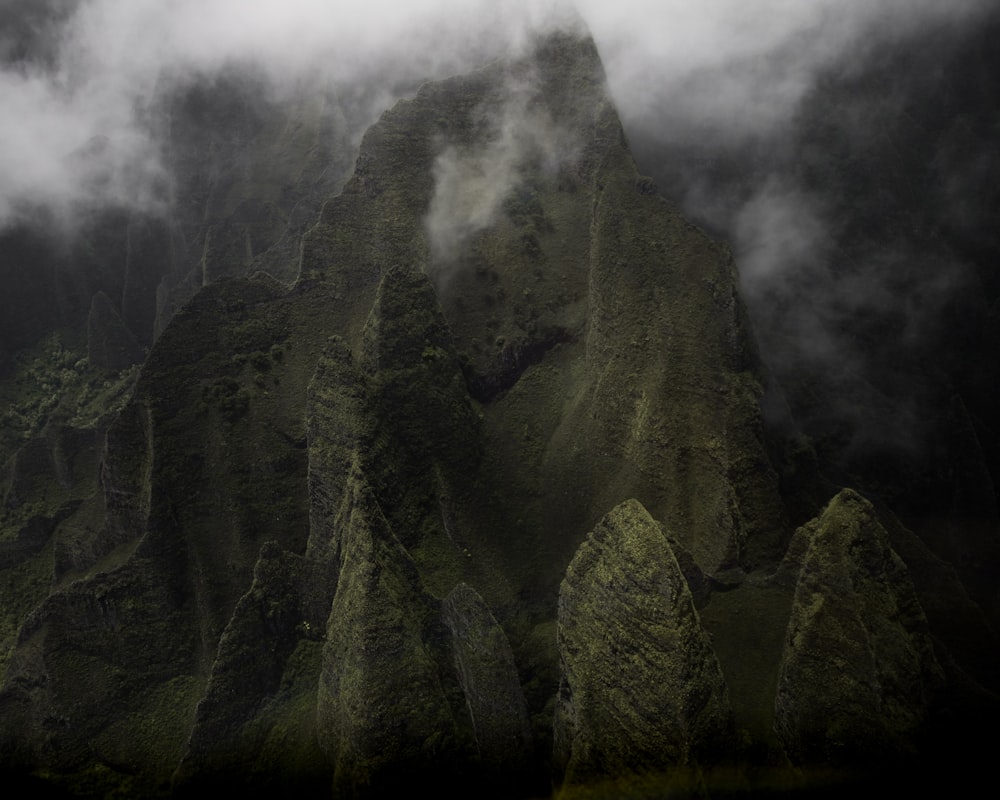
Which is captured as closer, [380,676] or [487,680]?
[380,676]

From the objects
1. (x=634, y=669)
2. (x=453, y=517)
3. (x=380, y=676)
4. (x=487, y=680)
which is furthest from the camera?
(x=453, y=517)

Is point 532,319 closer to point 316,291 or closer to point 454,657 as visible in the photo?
point 316,291

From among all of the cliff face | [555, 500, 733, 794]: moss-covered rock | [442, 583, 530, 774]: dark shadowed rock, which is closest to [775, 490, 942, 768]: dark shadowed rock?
the cliff face

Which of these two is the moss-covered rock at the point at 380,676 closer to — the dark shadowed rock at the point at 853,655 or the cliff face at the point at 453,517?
the cliff face at the point at 453,517

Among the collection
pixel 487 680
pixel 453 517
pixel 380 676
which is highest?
pixel 453 517

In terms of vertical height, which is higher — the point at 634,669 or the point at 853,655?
the point at 634,669

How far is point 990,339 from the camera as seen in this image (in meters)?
38.2

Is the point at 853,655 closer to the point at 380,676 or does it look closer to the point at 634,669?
the point at 634,669

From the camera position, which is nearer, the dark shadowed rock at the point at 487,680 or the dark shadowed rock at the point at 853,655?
the dark shadowed rock at the point at 853,655

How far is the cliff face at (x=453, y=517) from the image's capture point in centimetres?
2100

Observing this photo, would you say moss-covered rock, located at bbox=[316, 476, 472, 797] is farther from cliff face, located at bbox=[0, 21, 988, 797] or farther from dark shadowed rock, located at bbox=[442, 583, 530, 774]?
dark shadowed rock, located at bbox=[442, 583, 530, 774]

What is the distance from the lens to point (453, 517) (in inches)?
1115

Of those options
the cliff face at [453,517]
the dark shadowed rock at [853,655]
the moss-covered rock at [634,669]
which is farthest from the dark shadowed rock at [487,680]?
the dark shadowed rock at [853,655]

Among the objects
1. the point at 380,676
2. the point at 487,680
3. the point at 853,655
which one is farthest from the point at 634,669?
the point at 380,676
